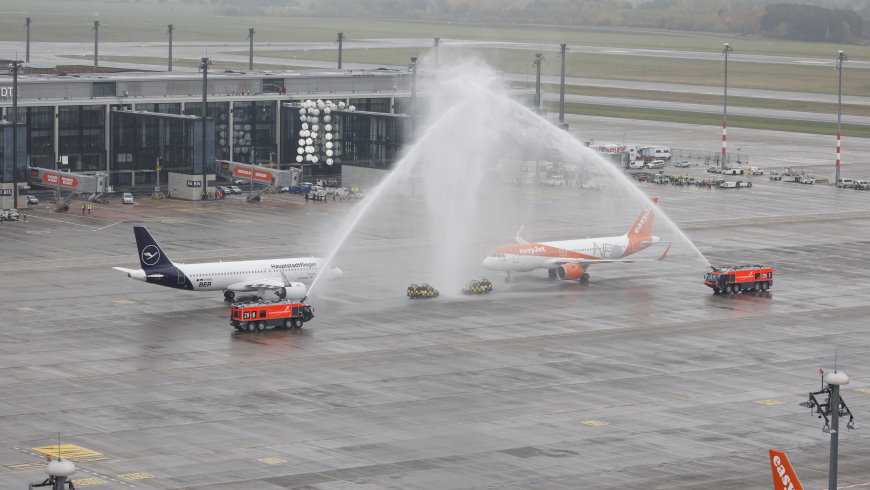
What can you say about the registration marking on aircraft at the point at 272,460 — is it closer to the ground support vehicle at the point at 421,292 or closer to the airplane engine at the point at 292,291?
the airplane engine at the point at 292,291

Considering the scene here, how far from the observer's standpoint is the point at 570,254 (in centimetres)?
11844

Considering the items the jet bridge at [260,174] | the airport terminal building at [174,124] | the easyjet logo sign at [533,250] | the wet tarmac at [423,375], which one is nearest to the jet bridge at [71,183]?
the airport terminal building at [174,124]

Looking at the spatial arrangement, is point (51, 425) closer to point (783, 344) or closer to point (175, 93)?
point (783, 344)

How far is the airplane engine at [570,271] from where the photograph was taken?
118 m

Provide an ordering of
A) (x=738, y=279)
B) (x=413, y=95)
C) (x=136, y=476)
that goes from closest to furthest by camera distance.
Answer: (x=136, y=476)
(x=738, y=279)
(x=413, y=95)

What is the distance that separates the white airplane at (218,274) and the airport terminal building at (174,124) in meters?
53.6

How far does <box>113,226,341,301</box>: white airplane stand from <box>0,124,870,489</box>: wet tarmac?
182 centimetres

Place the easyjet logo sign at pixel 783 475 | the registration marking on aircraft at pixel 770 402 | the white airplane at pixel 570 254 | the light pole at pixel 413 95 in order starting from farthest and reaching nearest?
the light pole at pixel 413 95
the white airplane at pixel 570 254
the registration marking on aircraft at pixel 770 402
the easyjet logo sign at pixel 783 475

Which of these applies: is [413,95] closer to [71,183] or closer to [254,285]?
[71,183]

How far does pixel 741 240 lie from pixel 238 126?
6947 cm

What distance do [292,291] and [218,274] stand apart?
517cm

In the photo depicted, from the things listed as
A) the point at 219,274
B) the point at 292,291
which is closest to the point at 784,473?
the point at 292,291

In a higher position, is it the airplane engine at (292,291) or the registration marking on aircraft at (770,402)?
the airplane engine at (292,291)

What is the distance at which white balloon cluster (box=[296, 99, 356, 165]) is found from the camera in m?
187
